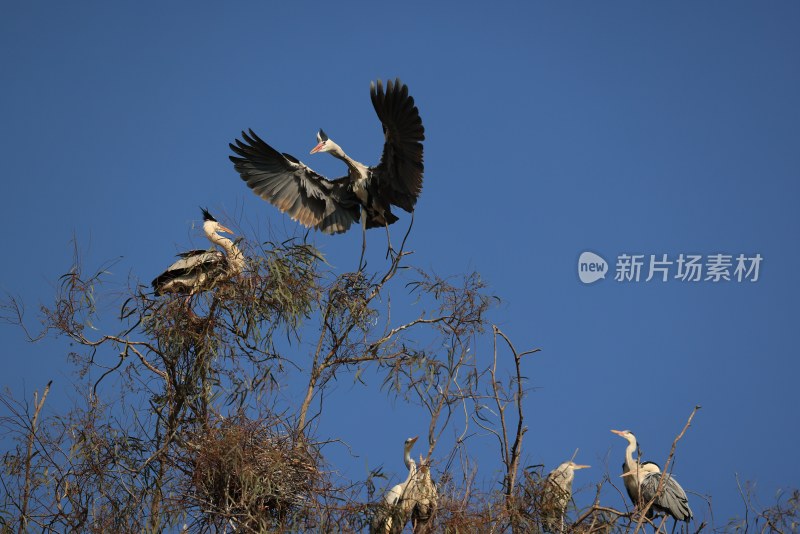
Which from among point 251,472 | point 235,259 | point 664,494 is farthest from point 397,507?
point 664,494

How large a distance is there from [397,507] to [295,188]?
266 centimetres

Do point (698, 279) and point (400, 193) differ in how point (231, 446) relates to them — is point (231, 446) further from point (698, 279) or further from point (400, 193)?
point (698, 279)

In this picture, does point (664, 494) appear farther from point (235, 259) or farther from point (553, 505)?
point (235, 259)

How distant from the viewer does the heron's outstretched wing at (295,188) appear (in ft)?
23.6

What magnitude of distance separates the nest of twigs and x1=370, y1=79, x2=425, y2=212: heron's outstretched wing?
7.20ft

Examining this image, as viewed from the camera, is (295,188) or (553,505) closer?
(553,505)

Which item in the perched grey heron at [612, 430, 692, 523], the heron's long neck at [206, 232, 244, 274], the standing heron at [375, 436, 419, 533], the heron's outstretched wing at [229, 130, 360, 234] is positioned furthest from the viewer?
the heron's outstretched wing at [229, 130, 360, 234]

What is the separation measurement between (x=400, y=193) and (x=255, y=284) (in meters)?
1.66

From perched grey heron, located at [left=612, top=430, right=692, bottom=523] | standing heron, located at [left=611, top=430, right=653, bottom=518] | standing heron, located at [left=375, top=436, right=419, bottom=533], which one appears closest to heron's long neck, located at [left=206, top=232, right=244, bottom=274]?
standing heron, located at [left=375, top=436, right=419, bottom=533]

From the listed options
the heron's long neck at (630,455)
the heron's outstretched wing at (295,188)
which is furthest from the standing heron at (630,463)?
the heron's outstretched wing at (295,188)

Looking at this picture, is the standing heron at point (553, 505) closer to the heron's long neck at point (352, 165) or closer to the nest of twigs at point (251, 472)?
the nest of twigs at point (251, 472)

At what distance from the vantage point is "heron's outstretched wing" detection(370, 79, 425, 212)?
6.55m

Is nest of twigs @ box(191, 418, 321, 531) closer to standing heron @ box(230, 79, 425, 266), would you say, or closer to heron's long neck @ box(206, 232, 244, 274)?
heron's long neck @ box(206, 232, 244, 274)

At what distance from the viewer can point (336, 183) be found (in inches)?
285
